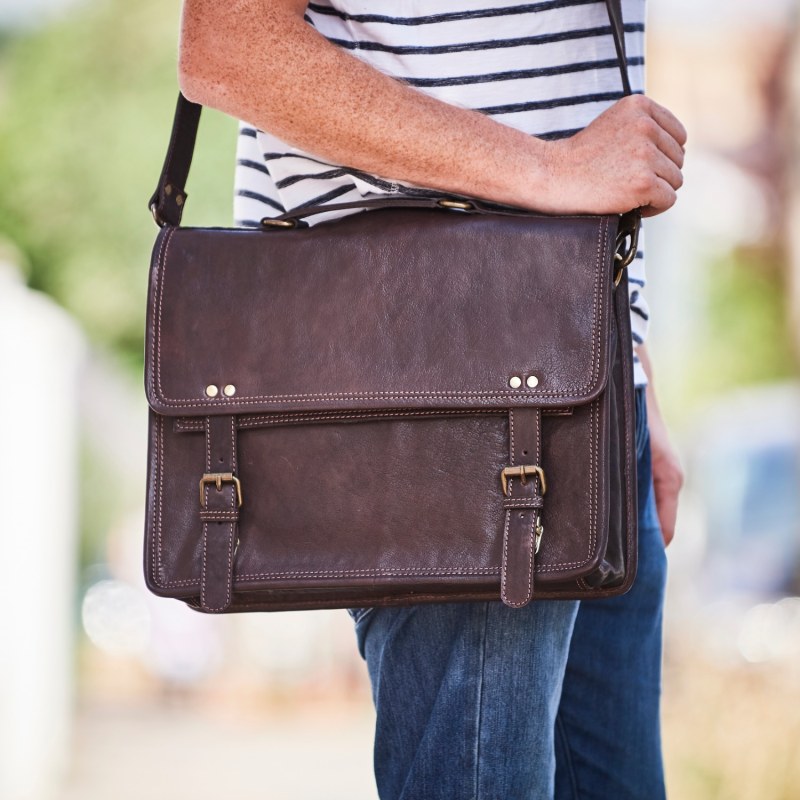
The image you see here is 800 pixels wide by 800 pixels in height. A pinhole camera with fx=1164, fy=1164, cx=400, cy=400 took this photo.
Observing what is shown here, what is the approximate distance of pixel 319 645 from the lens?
552 centimetres

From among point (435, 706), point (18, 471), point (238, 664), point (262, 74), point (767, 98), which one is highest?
point (767, 98)

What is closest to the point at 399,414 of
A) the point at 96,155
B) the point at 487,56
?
the point at 487,56

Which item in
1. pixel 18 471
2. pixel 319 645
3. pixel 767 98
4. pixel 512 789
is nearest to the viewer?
pixel 512 789

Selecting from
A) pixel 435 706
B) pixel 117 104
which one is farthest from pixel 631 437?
pixel 117 104

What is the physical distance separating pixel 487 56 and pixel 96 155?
235 inches

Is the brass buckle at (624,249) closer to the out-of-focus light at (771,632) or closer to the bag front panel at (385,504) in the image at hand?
the bag front panel at (385,504)

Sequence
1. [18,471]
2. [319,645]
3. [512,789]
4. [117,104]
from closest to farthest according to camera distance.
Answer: [512,789]
[18,471]
[319,645]
[117,104]

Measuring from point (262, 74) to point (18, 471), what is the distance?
9.87ft

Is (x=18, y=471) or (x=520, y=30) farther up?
(x=520, y=30)

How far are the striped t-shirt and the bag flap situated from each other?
0.11 m

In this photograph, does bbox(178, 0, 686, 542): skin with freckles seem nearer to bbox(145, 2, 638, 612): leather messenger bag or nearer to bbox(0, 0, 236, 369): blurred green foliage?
bbox(145, 2, 638, 612): leather messenger bag

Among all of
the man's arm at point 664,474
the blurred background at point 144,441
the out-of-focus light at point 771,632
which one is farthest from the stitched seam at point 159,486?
the out-of-focus light at point 771,632

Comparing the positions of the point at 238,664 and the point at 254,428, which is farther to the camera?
the point at 238,664

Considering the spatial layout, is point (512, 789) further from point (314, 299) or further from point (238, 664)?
point (238, 664)
